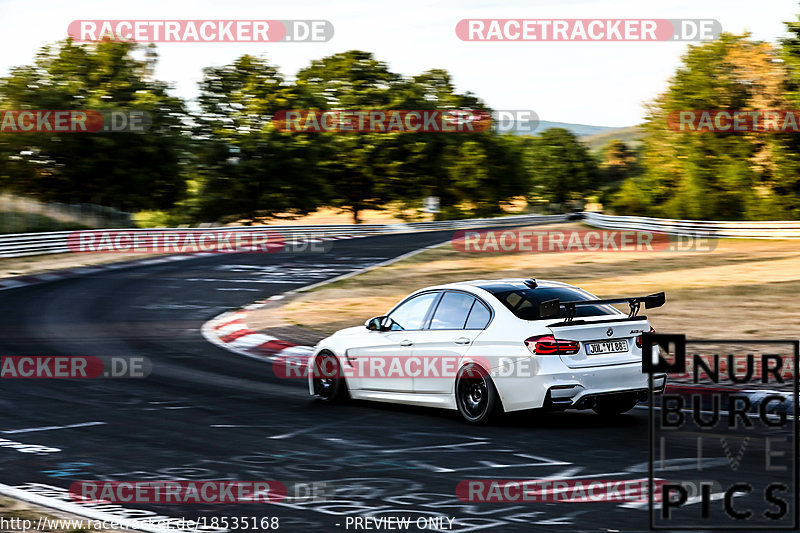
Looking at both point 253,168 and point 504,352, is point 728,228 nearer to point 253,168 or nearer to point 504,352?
point 504,352

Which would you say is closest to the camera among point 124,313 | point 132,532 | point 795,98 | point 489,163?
point 132,532

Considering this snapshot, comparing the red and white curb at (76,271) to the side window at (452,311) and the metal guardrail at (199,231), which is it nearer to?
the metal guardrail at (199,231)

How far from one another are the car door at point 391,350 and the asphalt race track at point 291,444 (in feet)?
1.10

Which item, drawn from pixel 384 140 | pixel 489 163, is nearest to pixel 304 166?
pixel 384 140

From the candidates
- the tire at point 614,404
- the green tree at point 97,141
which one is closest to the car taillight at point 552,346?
the tire at point 614,404

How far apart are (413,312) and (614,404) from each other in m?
2.42

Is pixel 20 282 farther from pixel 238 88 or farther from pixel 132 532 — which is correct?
pixel 238 88

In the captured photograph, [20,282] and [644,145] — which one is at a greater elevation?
[644,145]

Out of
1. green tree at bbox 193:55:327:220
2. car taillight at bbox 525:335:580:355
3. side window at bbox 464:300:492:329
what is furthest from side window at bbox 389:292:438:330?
green tree at bbox 193:55:327:220

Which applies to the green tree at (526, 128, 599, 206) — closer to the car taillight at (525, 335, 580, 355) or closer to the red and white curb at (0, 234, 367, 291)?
the red and white curb at (0, 234, 367, 291)

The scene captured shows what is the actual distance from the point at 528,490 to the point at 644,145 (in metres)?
73.4

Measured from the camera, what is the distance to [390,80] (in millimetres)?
88750

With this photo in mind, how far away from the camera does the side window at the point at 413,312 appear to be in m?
10.7

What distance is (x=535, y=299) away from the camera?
1003cm
